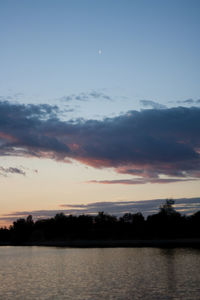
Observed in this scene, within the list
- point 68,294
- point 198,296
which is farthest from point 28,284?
point 198,296

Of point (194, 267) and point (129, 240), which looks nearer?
point (194, 267)

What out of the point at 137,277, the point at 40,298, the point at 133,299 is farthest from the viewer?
the point at 137,277

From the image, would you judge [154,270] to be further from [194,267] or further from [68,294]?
[68,294]

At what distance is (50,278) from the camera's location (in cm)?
5447

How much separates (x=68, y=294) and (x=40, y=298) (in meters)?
3.61

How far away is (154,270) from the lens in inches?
2318

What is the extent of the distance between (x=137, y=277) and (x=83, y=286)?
32.5 feet

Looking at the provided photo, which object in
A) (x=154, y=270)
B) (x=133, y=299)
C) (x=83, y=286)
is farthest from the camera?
(x=154, y=270)

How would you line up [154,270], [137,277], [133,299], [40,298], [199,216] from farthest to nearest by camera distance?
[199,216] < [154,270] < [137,277] < [40,298] < [133,299]

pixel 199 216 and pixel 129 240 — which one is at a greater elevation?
pixel 199 216

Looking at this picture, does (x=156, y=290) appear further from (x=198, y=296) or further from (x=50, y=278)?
(x=50, y=278)

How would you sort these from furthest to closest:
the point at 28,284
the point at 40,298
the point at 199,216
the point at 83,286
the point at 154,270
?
the point at 199,216 → the point at 154,270 → the point at 28,284 → the point at 83,286 → the point at 40,298

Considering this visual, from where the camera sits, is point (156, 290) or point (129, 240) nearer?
point (156, 290)

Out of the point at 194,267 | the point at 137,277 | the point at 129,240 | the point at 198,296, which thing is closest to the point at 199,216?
the point at 129,240
